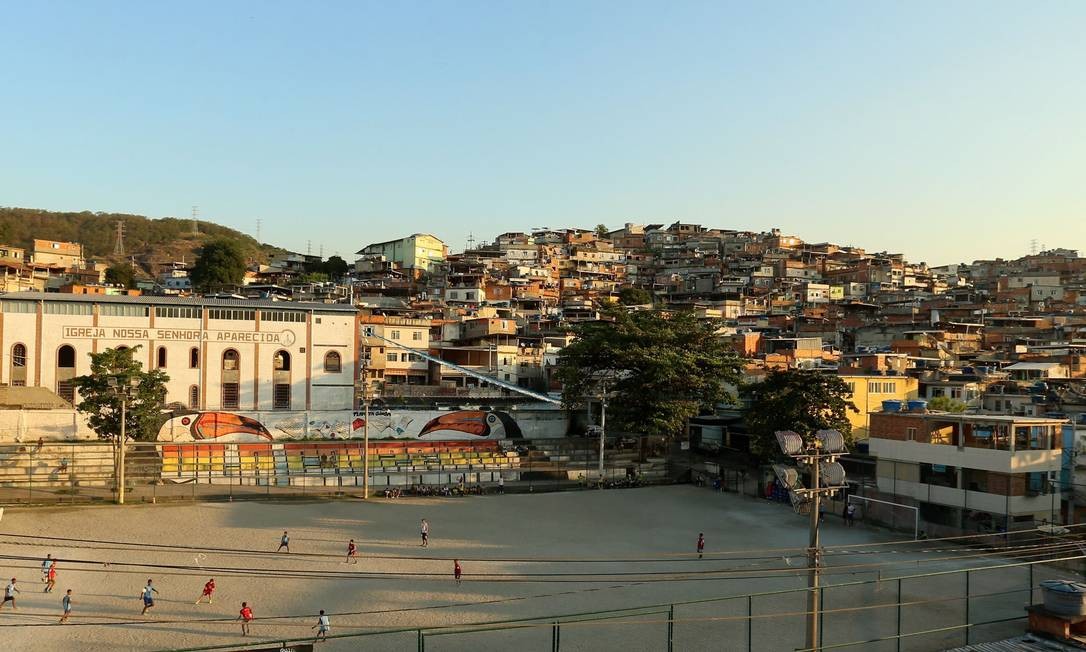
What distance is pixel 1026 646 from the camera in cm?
1706

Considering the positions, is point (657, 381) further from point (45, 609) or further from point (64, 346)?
point (64, 346)

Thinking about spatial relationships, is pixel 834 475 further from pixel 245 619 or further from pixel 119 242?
pixel 119 242

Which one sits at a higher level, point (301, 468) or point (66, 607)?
point (66, 607)

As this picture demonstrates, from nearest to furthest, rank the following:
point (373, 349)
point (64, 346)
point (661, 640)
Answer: point (661, 640)
point (64, 346)
point (373, 349)

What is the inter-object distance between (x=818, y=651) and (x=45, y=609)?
1908 cm

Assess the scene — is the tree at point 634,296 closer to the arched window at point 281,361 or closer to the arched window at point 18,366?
the arched window at point 281,361

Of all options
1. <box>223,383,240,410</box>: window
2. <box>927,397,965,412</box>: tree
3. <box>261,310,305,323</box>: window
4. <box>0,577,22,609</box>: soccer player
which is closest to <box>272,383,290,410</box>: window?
<box>223,383,240,410</box>: window

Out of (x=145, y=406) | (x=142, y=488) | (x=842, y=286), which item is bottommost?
(x=142, y=488)

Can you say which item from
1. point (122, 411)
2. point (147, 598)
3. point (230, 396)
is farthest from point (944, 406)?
point (230, 396)

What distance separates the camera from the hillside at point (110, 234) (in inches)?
4988

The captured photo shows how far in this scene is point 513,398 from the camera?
56375 millimetres

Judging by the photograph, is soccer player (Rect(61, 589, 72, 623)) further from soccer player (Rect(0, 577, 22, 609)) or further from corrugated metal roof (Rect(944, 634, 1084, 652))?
corrugated metal roof (Rect(944, 634, 1084, 652))

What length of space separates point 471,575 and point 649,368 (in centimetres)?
2113

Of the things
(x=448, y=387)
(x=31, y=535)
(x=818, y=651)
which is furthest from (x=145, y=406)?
(x=818, y=651)
